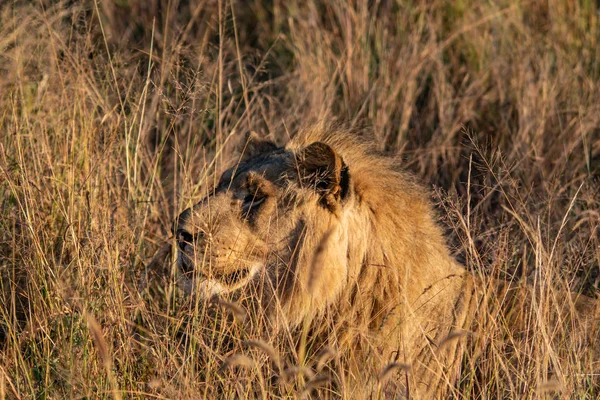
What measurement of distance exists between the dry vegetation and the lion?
13cm

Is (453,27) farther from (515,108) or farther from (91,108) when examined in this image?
(91,108)

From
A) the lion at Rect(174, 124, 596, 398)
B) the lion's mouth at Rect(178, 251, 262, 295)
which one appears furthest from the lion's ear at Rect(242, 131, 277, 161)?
the lion's mouth at Rect(178, 251, 262, 295)

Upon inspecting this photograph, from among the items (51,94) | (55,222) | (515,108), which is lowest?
(515,108)

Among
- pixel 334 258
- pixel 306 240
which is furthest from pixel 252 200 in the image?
pixel 334 258

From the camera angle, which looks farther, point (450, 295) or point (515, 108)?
point (515, 108)

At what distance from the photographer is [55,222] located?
13.8ft

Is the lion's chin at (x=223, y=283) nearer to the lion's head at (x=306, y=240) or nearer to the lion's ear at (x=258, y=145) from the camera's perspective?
the lion's head at (x=306, y=240)

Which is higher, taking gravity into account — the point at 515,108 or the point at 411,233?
the point at 411,233

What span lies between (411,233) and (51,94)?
2.29 m

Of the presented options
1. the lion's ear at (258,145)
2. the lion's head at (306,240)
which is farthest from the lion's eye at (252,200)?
the lion's ear at (258,145)

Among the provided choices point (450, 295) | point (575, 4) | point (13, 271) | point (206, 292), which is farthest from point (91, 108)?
point (575, 4)

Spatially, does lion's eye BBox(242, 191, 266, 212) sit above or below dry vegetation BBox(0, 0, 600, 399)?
above

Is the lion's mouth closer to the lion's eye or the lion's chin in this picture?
the lion's chin

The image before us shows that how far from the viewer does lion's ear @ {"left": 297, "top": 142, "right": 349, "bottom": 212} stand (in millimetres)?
3424
